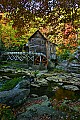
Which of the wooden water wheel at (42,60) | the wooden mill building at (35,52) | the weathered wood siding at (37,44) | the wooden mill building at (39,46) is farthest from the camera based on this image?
the weathered wood siding at (37,44)

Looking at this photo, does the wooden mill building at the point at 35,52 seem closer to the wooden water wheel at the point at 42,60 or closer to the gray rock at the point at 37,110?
the wooden water wheel at the point at 42,60

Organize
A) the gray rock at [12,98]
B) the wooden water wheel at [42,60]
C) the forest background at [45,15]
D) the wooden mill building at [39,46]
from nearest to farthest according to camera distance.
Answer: the forest background at [45,15]
the gray rock at [12,98]
the wooden water wheel at [42,60]
the wooden mill building at [39,46]

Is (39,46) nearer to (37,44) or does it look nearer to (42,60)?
(37,44)

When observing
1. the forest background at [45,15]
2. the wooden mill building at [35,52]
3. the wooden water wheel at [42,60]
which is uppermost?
the forest background at [45,15]

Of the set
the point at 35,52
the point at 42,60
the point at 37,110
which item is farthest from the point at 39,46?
the point at 37,110

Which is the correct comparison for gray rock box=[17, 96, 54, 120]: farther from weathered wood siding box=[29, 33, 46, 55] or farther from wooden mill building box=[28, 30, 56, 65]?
weathered wood siding box=[29, 33, 46, 55]

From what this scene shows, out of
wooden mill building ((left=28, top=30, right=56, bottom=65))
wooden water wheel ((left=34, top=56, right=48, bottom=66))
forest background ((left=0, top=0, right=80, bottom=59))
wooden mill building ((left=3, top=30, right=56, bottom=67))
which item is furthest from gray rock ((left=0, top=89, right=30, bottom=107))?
wooden mill building ((left=28, top=30, right=56, bottom=65))

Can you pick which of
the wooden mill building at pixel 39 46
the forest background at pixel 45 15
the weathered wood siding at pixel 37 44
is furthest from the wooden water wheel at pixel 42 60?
the forest background at pixel 45 15

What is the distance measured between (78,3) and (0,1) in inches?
101

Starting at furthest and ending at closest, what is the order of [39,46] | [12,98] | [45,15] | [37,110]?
[39,46] < [12,98] < [37,110] < [45,15]

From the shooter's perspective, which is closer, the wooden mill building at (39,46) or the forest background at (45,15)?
the forest background at (45,15)

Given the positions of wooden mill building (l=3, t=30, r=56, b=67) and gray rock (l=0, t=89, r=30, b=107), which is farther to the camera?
wooden mill building (l=3, t=30, r=56, b=67)

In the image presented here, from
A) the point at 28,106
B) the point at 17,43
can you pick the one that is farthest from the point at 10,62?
the point at 28,106

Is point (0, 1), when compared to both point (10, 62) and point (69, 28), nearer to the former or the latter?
point (69, 28)
